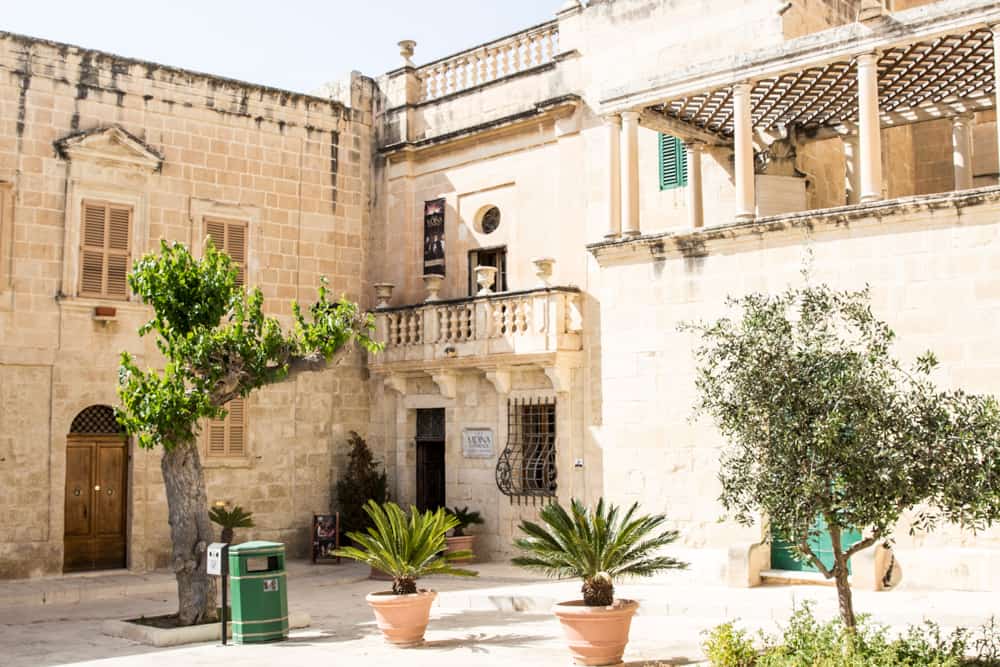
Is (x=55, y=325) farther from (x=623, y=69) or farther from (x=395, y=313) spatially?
(x=623, y=69)

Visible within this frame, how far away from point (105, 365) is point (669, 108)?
951cm

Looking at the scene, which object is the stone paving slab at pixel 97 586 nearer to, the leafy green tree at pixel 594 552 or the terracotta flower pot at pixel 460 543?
the terracotta flower pot at pixel 460 543

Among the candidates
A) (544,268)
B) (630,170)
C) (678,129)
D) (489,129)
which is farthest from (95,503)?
(678,129)

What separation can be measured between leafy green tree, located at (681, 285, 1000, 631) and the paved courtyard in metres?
2.23

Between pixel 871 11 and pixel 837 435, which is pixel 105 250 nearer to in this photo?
pixel 871 11


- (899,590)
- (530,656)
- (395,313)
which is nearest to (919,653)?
(530,656)

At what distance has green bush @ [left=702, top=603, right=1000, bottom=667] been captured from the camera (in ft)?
27.1

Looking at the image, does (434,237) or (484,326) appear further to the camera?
(434,237)

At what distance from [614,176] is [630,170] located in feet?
1.15

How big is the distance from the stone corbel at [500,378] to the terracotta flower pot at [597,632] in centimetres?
834

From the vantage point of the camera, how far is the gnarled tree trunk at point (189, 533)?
12375mm

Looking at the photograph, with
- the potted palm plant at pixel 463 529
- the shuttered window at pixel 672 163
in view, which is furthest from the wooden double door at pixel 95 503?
the shuttered window at pixel 672 163

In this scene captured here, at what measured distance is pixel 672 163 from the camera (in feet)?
56.9

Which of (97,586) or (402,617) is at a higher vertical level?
(402,617)
